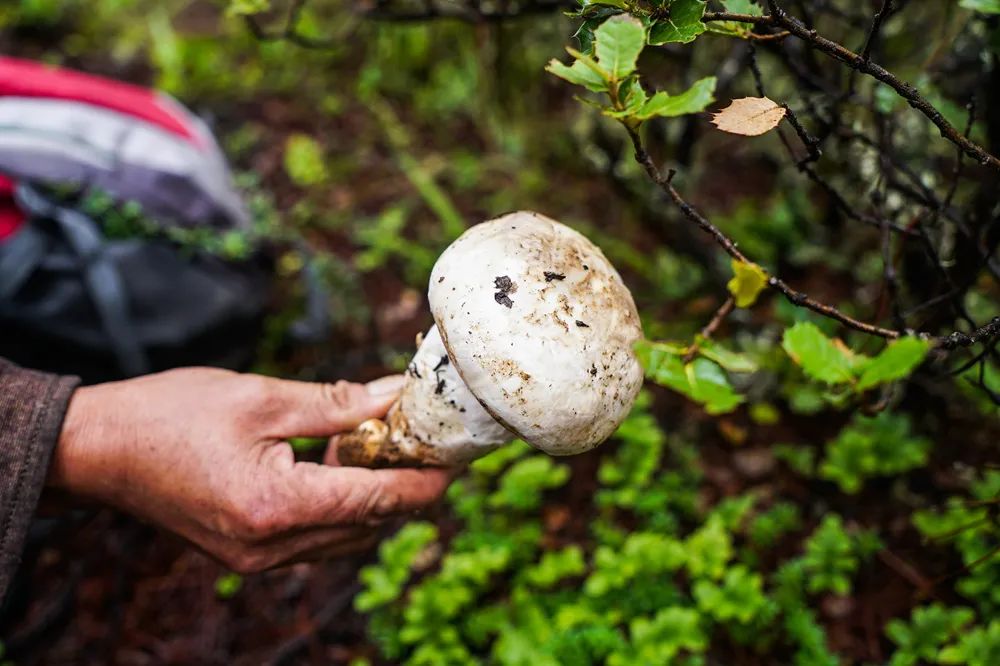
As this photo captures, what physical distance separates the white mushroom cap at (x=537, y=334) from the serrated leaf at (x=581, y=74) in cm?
39

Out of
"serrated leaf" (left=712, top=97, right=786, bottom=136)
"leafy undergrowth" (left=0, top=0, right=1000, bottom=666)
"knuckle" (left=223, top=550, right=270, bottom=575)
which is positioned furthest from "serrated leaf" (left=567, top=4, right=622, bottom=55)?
"knuckle" (left=223, top=550, right=270, bottom=575)

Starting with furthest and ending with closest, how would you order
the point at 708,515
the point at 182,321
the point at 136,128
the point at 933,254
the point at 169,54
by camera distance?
the point at 169,54 < the point at 136,128 < the point at 182,321 < the point at 708,515 < the point at 933,254

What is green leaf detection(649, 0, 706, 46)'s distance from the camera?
1035mm

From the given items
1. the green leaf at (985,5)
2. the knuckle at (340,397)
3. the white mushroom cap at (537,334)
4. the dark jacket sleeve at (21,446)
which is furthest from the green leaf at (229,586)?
the green leaf at (985,5)

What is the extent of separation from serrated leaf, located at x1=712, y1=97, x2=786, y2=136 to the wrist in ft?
4.77

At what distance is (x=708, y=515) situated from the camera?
2273 millimetres

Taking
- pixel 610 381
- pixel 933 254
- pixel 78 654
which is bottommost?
pixel 78 654

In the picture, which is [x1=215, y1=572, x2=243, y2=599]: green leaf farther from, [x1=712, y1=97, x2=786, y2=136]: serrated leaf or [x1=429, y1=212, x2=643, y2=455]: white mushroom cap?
[x1=712, y1=97, x2=786, y2=136]: serrated leaf

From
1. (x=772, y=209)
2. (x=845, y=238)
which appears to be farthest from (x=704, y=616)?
(x=772, y=209)

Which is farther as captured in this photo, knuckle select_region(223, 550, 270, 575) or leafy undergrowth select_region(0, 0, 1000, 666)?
leafy undergrowth select_region(0, 0, 1000, 666)

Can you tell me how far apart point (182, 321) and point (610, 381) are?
194 centimetres

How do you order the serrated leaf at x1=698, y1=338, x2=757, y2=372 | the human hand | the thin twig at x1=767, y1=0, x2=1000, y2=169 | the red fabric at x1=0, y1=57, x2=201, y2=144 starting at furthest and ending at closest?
the red fabric at x1=0, y1=57, x2=201, y2=144
the human hand
the serrated leaf at x1=698, y1=338, x2=757, y2=372
the thin twig at x1=767, y1=0, x2=1000, y2=169

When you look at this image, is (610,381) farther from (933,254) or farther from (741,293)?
(933,254)

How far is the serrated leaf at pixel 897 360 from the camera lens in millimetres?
1010
